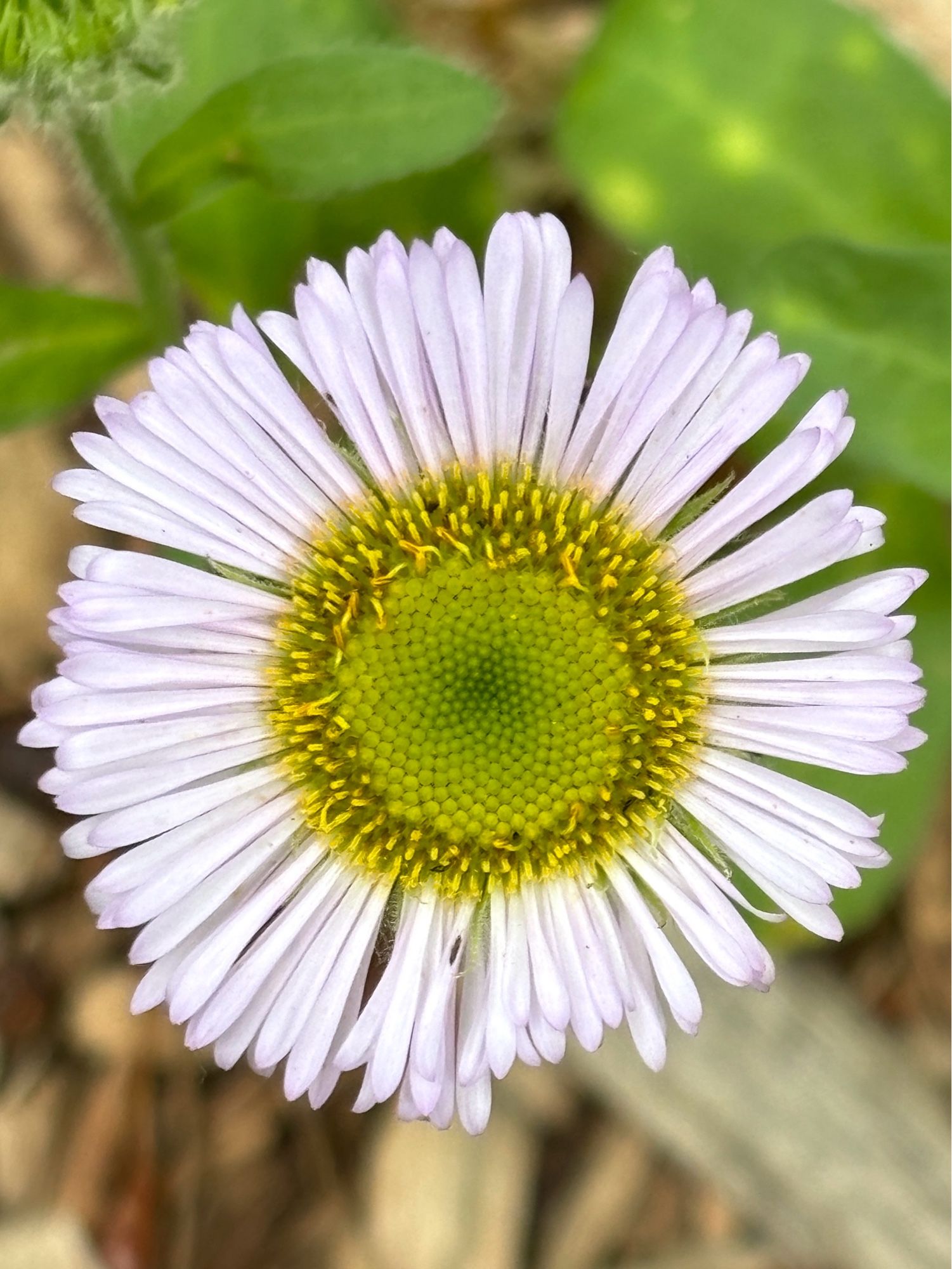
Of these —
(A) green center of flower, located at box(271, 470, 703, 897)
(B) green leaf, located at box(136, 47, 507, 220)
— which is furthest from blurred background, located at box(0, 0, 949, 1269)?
(A) green center of flower, located at box(271, 470, 703, 897)

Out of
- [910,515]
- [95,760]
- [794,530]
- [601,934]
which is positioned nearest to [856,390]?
[910,515]

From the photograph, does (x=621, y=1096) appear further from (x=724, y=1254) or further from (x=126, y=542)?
(x=126, y=542)

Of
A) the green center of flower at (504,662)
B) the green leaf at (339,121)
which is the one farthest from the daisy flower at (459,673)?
the green leaf at (339,121)

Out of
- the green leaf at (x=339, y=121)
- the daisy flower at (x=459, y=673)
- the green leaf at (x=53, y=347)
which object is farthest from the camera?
the green leaf at (x=53, y=347)

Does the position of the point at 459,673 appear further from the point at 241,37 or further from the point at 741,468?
the point at 241,37

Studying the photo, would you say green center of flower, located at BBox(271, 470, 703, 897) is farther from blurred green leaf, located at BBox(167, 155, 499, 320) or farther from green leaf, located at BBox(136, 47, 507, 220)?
blurred green leaf, located at BBox(167, 155, 499, 320)

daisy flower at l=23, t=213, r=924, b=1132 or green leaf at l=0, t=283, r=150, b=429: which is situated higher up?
green leaf at l=0, t=283, r=150, b=429

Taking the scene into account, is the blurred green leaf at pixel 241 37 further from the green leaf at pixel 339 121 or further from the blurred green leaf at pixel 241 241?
the green leaf at pixel 339 121
